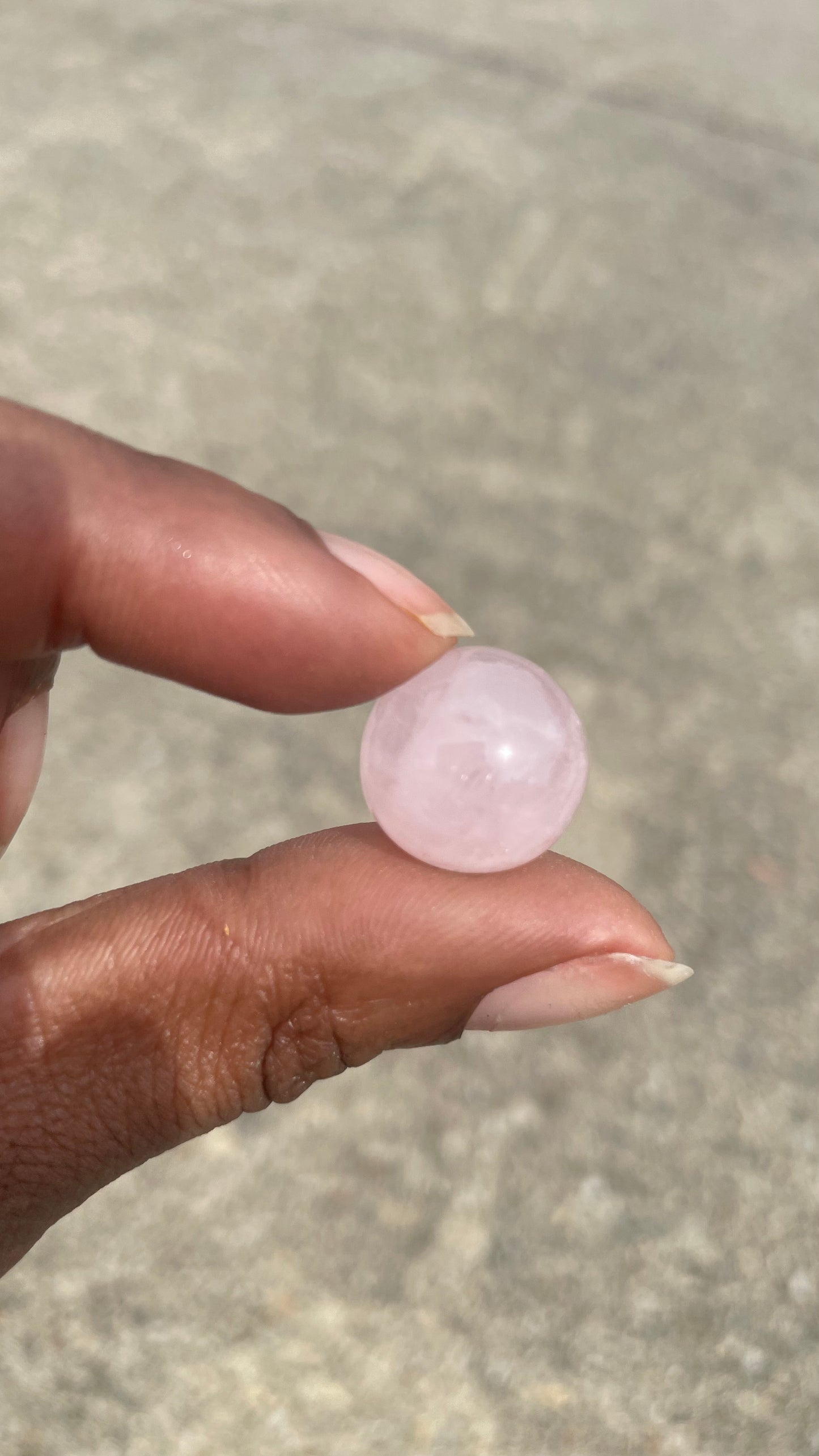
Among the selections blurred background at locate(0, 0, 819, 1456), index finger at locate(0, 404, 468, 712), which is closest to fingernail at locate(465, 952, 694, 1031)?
index finger at locate(0, 404, 468, 712)

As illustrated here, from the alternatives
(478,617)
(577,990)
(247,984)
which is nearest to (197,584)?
(247,984)

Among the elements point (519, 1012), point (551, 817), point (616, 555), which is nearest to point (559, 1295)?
point (519, 1012)

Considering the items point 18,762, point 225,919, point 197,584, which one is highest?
point 197,584

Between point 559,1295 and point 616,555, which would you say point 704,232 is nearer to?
point 616,555

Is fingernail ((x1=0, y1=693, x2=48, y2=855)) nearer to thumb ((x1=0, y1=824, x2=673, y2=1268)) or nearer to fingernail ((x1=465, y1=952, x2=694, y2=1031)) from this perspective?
thumb ((x1=0, y1=824, x2=673, y2=1268))

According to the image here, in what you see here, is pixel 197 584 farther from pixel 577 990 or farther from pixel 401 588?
pixel 577 990

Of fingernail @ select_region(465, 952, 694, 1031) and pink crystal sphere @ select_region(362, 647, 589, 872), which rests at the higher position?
pink crystal sphere @ select_region(362, 647, 589, 872)
